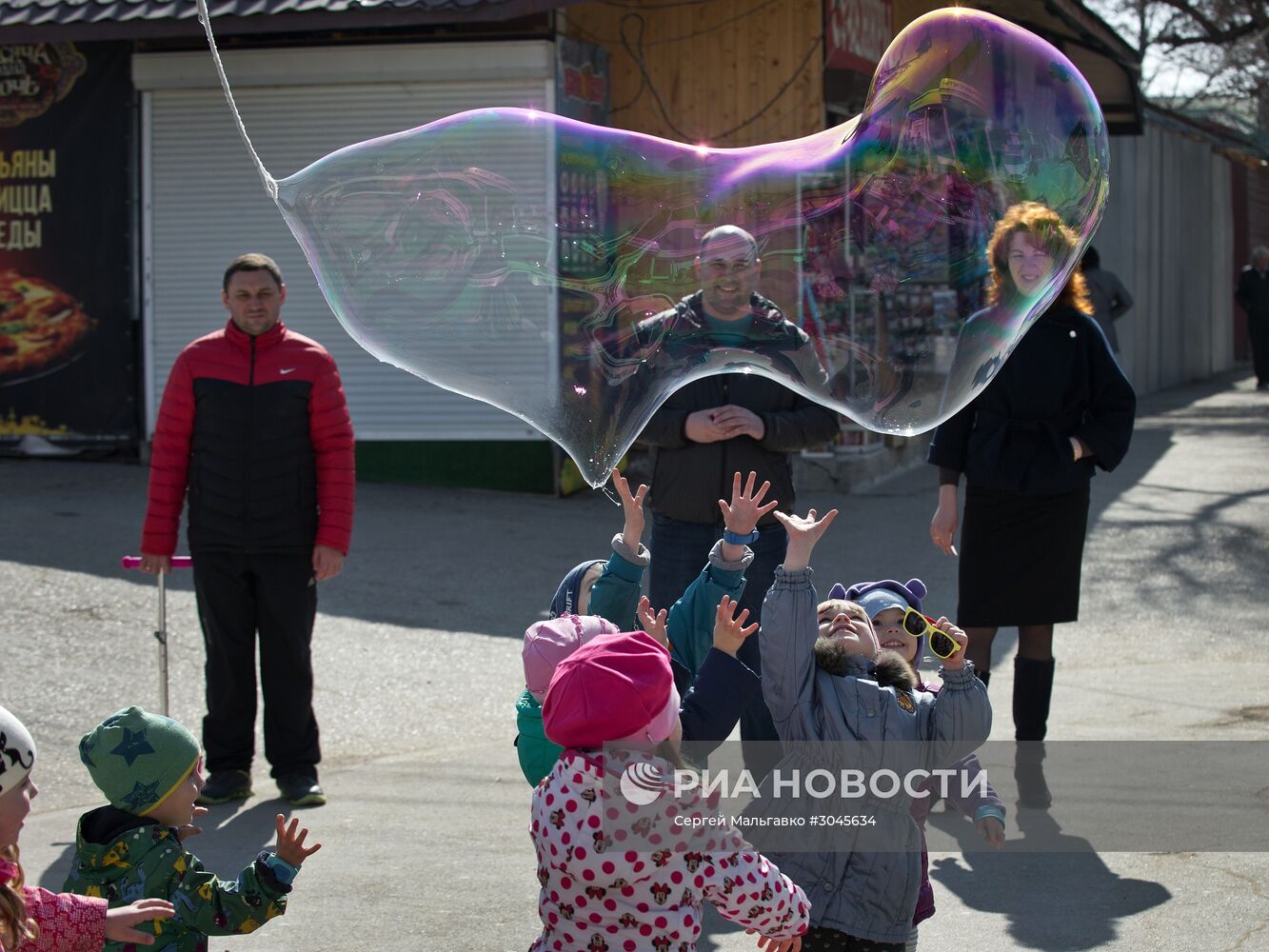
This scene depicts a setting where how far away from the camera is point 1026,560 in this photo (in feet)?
17.7

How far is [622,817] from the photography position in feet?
→ 9.54

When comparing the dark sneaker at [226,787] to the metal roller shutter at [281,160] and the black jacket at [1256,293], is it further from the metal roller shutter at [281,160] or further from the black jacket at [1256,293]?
the black jacket at [1256,293]

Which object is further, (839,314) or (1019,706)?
(1019,706)

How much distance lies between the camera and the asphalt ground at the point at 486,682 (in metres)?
4.46

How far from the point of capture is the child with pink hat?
2900 mm

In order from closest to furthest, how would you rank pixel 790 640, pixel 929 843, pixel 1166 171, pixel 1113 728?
1. pixel 790 640
2. pixel 929 843
3. pixel 1113 728
4. pixel 1166 171

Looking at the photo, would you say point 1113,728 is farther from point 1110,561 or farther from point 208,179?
point 208,179

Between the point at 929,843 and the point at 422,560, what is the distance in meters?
5.10

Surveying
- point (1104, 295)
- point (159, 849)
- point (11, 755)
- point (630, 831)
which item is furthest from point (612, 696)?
point (1104, 295)

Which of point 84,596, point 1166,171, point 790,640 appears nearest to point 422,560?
point 84,596

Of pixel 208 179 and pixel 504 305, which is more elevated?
pixel 208 179

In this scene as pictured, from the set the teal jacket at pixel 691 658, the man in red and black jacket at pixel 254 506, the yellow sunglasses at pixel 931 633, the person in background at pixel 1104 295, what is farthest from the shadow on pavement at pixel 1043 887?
the person in background at pixel 1104 295

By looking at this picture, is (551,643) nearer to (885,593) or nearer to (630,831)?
(630,831)

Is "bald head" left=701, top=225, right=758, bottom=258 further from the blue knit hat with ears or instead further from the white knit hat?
the white knit hat
